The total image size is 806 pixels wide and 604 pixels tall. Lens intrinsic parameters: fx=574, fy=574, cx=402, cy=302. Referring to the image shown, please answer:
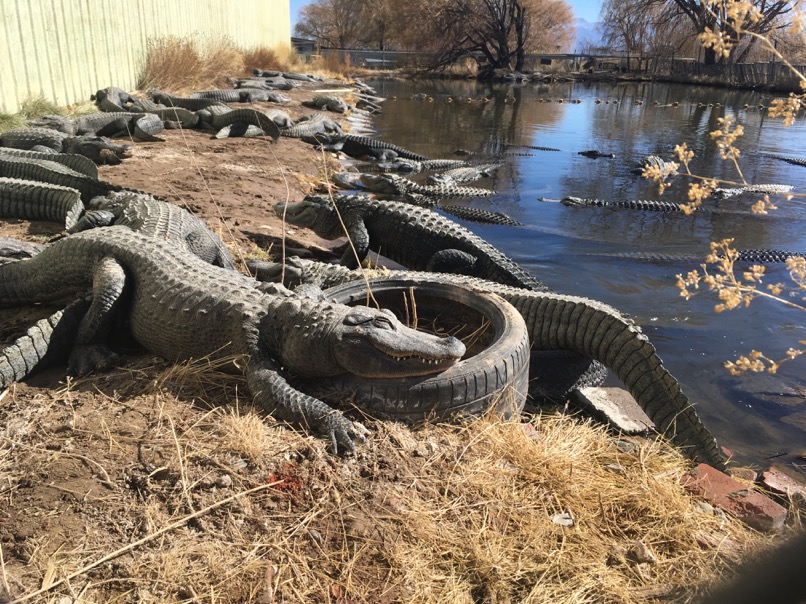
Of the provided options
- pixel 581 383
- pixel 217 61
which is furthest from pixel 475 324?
pixel 217 61

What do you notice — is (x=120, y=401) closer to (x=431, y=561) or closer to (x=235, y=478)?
(x=235, y=478)

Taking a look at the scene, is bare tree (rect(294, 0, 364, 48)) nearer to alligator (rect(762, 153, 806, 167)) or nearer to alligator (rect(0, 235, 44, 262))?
alligator (rect(762, 153, 806, 167))

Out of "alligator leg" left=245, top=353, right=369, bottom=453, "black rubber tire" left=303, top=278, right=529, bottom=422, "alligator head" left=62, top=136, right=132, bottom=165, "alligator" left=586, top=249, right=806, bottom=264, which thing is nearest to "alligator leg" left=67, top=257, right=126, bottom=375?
"alligator leg" left=245, top=353, right=369, bottom=453

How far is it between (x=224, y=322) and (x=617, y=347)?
7.21 feet

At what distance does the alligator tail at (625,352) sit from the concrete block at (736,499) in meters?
0.31

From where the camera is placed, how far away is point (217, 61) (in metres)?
18.8

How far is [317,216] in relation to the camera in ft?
Result: 19.3

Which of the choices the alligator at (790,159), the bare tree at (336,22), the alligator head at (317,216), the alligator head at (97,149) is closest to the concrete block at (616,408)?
the alligator head at (317,216)

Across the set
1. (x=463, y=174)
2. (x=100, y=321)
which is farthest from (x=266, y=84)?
(x=100, y=321)

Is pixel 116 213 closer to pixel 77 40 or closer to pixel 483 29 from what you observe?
pixel 77 40

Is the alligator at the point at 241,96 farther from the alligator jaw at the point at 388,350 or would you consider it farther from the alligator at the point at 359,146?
the alligator jaw at the point at 388,350

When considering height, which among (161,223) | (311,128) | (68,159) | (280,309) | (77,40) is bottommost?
(280,309)

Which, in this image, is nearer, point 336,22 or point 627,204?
point 627,204

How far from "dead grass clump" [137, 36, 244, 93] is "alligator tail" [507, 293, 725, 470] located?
1430 centimetres
